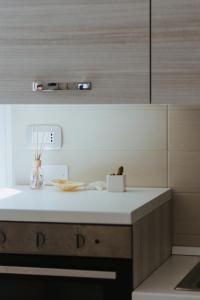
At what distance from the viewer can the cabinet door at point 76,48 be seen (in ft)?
7.16

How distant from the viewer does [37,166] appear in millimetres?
2584

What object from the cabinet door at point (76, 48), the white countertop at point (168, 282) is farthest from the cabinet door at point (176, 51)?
the white countertop at point (168, 282)

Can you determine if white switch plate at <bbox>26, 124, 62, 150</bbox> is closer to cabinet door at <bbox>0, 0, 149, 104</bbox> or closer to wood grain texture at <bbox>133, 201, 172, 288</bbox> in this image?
cabinet door at <bbox>0, 0, 149, 104</bbox>

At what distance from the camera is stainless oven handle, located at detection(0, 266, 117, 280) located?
202 cm

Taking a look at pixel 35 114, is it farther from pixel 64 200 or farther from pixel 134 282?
pixel 134 282

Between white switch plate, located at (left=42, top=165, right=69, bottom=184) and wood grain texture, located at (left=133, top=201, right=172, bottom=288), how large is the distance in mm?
423

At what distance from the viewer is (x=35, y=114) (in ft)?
8.77

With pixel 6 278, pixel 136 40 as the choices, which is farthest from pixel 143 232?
pixel 136 40

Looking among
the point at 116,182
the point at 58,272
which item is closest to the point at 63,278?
the point at 58,272

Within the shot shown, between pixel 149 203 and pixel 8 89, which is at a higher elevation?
pixel 8 89

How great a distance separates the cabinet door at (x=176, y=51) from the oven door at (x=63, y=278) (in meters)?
0.56

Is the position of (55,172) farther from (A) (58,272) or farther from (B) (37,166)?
(A) (58,272)

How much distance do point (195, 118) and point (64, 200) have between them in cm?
60

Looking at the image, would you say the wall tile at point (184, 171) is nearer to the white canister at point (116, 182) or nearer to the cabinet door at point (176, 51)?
Result: the white canister at point (116, 182)
